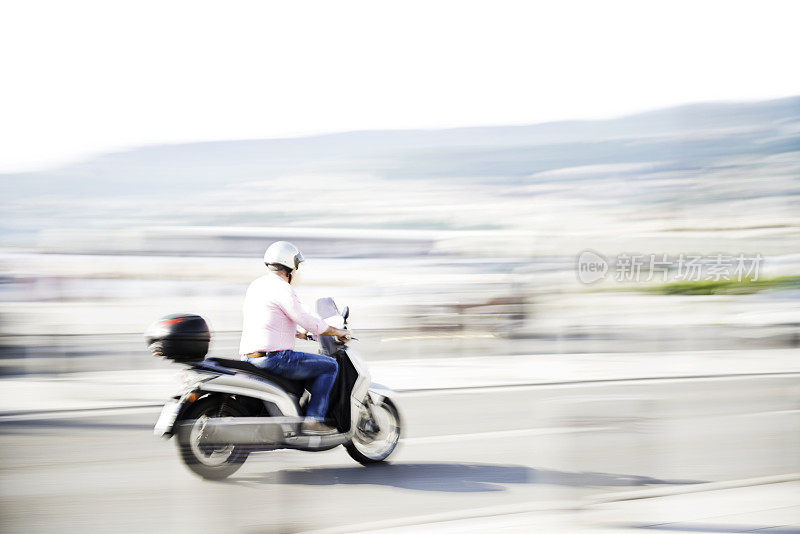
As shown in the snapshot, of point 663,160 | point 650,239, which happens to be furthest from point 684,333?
point 663,160

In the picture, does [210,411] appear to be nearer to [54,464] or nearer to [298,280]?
[298,280]

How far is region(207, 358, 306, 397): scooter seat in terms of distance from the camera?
4.62 meters

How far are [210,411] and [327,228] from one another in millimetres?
6971

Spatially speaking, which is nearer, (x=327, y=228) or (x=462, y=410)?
(x=462, y=410)

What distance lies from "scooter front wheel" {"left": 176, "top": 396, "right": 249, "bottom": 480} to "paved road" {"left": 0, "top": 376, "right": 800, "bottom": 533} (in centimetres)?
9

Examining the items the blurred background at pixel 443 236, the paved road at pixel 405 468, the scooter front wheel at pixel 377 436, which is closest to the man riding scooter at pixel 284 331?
the scooter front wheel at pixel 377 436

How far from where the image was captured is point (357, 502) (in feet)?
14.2

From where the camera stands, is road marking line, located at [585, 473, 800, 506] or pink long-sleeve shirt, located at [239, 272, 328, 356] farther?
pink long-sleeve shirt, located at [239, 272, 328, 356]

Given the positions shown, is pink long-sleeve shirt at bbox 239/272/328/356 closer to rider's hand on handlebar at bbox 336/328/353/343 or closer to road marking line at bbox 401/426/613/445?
rider's hand on handlebar at bbox 336/328/353/343

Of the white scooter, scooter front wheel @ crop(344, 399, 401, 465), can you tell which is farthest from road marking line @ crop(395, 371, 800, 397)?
the white scooter

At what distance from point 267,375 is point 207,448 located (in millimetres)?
494

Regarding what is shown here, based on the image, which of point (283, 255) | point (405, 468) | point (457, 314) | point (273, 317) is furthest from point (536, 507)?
point (457, 314)

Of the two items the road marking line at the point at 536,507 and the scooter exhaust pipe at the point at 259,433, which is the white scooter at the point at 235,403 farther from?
the road marking line at the point at 536,507

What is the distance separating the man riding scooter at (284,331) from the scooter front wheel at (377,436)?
29 cm
